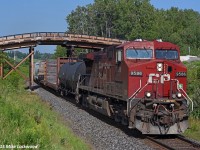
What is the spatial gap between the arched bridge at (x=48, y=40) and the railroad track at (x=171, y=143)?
3267cm

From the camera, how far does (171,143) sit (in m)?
14.9

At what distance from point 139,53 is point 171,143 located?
4066 mm

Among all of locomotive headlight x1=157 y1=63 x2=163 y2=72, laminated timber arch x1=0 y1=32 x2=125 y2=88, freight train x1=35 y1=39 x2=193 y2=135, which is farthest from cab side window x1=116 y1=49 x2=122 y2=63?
laminated timber arch x1=0 y1=32 x2=125 y2=88

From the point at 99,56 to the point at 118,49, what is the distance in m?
4.09

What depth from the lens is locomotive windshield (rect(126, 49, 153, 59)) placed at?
54.2ft

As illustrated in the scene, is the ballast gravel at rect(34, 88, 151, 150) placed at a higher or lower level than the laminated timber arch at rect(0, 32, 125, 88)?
lower

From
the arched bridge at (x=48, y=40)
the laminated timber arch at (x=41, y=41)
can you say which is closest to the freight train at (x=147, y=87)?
the laminated timber arch at (x=41, y=41)

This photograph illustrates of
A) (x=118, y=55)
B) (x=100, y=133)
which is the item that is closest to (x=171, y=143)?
(x=100, y=133)

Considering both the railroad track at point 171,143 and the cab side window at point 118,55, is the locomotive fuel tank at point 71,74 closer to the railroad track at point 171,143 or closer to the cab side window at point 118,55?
the cab side window at point 118,55

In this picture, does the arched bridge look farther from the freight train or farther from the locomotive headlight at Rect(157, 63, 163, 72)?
the locomotive headlight at Rect(157, 63, 163, 72)

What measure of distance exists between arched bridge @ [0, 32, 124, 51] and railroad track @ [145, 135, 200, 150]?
107ft

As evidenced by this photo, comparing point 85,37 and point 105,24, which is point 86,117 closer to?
point 85,37

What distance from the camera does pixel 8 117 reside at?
12117 mm

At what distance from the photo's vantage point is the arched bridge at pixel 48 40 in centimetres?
5019
